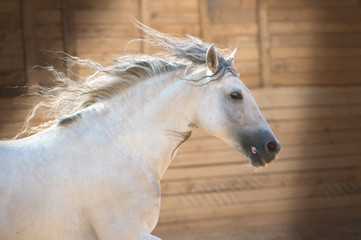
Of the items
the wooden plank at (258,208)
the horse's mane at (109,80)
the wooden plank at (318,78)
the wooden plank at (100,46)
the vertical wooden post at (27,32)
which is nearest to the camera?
the horse's mane at (109,80)

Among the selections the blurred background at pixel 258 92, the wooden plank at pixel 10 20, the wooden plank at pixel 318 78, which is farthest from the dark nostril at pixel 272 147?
the wooden plank at pixel 10 20

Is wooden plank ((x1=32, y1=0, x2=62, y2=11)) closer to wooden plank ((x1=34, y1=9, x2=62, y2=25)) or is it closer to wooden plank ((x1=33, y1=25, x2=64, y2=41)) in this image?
wooden plank ((x1=34, y1=9, x2=62, y2=25))

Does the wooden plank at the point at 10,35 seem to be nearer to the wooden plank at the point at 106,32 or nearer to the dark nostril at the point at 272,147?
the wooden plank at the point at 106,32

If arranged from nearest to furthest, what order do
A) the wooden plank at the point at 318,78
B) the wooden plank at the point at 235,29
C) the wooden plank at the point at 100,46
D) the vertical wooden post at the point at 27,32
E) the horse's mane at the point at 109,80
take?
the horse's mane at the point at 109,80 < the vertical wooden post at the point at 27,32 < the wooden plank at the point at 100,46 < the wooden plank at the point at 235,29 < the wooden plank at the point at 318,78

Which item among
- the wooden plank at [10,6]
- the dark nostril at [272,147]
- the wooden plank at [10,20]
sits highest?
the wooden plank at [10,6]

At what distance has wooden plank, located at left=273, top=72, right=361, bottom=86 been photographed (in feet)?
23.3

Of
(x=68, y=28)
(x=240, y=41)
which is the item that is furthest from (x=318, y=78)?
(x=68, y=28)

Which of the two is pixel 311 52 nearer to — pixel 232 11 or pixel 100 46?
pixel 232 11

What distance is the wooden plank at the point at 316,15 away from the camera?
7.10 m

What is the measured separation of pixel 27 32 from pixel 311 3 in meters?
3.74

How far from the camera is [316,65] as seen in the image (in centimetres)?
724

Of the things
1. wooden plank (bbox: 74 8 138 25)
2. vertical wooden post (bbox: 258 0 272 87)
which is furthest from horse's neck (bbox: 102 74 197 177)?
vertical wooden post (bbox: 258 0 272 87)

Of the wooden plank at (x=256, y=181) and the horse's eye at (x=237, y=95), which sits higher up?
the horse's eye at (x=237, y=95)

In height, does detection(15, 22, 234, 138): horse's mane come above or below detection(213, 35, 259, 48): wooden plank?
above
